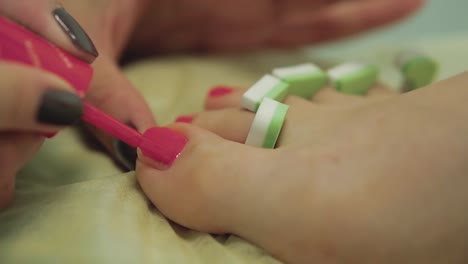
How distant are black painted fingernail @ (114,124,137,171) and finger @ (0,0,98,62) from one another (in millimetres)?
115

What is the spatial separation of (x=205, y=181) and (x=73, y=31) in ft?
0.46

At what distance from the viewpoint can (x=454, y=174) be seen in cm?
42

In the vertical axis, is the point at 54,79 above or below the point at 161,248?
above

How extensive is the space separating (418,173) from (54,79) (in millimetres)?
253

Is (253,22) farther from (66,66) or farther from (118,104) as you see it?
(66,66)

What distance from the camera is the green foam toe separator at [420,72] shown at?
712 millimetres

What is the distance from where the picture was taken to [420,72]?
2.36 ft

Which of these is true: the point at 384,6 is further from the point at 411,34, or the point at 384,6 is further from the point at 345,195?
the point at 345,195

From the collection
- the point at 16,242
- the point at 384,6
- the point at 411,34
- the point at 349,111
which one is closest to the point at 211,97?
the point at 349,111

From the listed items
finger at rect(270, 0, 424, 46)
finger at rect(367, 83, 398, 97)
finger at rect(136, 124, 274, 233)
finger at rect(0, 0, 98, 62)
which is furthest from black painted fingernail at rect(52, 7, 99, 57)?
finger at rect(270, 0, 424, 46)

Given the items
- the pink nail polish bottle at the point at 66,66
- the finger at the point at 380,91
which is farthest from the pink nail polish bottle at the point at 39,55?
the finger at the point at 380,91

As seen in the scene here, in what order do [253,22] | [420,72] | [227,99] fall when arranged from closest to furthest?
[227,99] < [420,72] < [253,22]

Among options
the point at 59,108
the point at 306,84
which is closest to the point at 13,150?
the point at 59,108

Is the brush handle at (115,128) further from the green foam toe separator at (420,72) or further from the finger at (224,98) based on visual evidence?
the green foam toe separator at (420,72)
